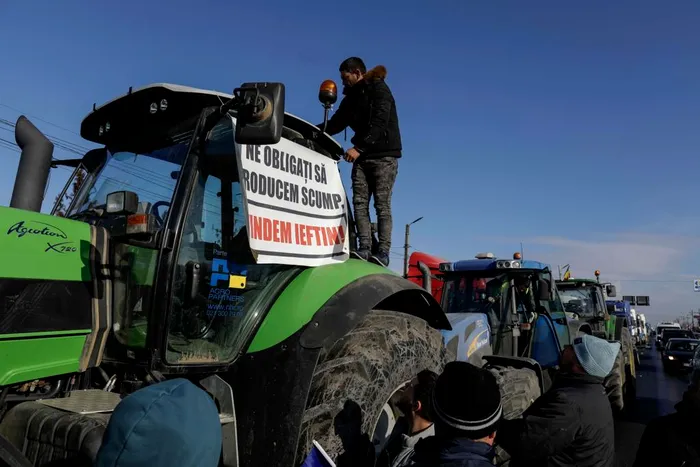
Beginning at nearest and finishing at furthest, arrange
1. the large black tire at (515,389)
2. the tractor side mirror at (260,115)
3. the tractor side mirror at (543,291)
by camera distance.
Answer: the tractor side mirror at (260,115), the large black tire at (515,389), the tractor side mirror at (543,291)

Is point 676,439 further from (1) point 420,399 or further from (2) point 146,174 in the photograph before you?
(2) point 146,174

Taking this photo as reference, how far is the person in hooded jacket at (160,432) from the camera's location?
1393 millimetres

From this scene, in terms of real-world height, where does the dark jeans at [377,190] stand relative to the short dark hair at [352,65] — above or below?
below

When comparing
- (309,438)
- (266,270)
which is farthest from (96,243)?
(309,438)

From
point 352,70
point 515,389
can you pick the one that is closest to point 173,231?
point 352,70

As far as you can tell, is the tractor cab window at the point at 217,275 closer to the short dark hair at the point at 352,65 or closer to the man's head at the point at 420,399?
the man's head at the point at 420,399

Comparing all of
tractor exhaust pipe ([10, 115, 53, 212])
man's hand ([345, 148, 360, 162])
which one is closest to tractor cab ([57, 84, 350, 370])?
tractor exhaust pipe ([10, 115, 53, 212])

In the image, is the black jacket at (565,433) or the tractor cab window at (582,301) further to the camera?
the tractor cab window at (582,301)

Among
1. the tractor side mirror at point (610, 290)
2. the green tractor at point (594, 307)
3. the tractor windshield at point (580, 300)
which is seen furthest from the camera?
the tractor side mirror at point (610, 290)

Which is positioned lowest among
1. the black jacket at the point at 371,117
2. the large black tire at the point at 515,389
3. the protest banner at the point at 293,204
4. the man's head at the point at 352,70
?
the large black tire at the point at 515,389

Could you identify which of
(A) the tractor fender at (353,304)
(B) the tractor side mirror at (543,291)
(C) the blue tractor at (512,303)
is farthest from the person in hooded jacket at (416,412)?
(B) the tractor side mirror at (543,291)

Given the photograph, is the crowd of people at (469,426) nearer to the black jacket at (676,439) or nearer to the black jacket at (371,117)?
the black jacket at (676,439)

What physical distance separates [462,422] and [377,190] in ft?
8.18

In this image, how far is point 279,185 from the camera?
10.4ft
